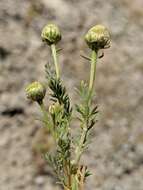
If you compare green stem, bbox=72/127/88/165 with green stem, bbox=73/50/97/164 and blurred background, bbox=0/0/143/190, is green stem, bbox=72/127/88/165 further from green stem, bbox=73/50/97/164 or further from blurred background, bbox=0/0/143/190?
blurred background, bbox=0/0/143/190

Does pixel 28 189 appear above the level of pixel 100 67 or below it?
below

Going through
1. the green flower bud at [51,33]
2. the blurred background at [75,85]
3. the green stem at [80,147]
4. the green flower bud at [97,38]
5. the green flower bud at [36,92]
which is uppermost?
the blurred background at [75,85]

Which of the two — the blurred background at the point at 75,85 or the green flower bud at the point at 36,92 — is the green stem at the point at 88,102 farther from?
the blurred background at the point at 75,85

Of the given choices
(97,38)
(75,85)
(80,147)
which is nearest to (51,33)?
(97,38)

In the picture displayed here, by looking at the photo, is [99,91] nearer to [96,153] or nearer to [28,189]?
[96,153]

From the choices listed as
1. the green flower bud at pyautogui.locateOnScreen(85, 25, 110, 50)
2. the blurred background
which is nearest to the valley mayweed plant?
the green flower bud at pyautogui.locateOnScreen(85, 25, 110, 50)

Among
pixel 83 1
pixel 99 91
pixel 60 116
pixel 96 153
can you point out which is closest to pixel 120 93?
pixel 99 91

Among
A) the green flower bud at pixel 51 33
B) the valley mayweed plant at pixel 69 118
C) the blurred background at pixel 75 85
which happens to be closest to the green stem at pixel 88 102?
the valley mayweed plant at pixel 69 118
